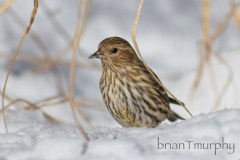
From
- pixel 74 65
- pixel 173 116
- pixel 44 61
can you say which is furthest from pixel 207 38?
pixel 74 65

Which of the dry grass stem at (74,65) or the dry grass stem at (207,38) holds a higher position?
the dry grass stem at (207,38)

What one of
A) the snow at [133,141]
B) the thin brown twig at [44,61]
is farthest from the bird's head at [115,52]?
the snow at [133,141]

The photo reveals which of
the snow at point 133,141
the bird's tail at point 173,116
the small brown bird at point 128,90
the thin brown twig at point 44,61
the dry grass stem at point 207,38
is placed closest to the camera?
the snow at point 133,141

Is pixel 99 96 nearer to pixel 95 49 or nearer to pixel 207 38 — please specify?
pixel 95 49

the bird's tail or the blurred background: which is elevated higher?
the blurred background

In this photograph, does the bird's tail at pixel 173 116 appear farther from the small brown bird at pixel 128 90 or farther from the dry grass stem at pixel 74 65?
the dry grass stem at pixel 74 65

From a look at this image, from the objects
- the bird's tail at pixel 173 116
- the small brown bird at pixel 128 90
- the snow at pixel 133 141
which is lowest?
the snow at pixel 133 141

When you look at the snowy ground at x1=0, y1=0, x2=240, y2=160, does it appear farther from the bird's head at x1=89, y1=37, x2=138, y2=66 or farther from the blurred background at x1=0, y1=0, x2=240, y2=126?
the bird's head at x1=89, y1=37, x2=138, y2=66

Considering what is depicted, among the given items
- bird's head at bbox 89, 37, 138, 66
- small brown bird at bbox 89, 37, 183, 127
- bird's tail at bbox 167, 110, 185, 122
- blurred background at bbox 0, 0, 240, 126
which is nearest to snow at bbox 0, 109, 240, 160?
small brown bird at bbox 89, 37, 183, 127
